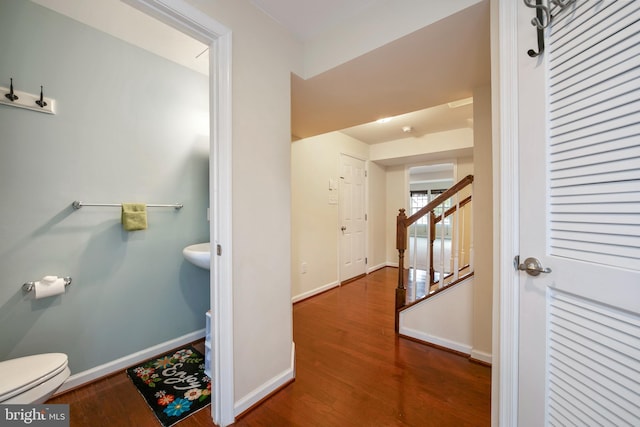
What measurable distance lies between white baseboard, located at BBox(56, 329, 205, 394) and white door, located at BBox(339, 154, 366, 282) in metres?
2.31

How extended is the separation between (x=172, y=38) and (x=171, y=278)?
70.7 inches

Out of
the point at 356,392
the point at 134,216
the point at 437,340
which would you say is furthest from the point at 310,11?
the point at 437,340

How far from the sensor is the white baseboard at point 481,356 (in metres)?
1.77

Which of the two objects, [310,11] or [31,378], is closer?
[31,378]

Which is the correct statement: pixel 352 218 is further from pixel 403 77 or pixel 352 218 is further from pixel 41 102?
pixel 41 102

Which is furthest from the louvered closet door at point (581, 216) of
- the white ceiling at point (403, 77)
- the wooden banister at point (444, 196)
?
the wooden banister at point (444, 196)

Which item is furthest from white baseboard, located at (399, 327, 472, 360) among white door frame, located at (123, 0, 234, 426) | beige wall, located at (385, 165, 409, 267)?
beige wall, located at (385, 165, 409, 267)

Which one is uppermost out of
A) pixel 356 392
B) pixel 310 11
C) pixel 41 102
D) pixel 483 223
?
pixel 310 11

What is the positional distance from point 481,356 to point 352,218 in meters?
2.53

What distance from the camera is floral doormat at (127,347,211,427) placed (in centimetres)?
135

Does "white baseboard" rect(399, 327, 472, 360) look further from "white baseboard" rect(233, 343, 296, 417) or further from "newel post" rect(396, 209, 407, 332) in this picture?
"white baseboard" rect(233, 343, 296, 417)

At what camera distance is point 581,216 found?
0.75m

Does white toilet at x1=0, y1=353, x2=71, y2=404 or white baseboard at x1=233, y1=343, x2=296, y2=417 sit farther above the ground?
white toilet at x1=0, y1=353, x2=71, y2=404

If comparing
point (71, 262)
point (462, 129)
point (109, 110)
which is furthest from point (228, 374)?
point (462, 129)
